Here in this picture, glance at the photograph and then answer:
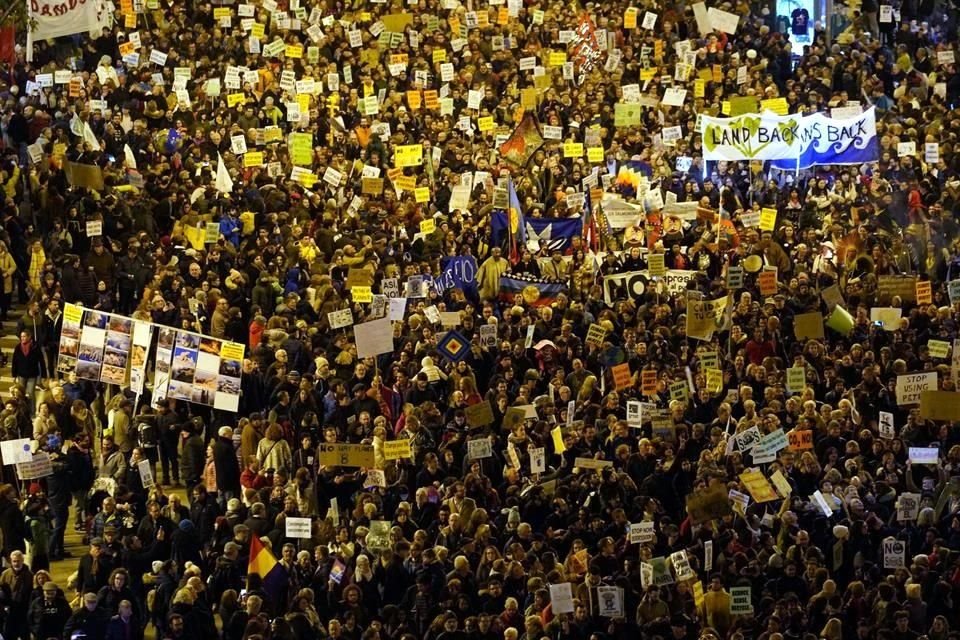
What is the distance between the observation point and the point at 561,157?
1439 inches

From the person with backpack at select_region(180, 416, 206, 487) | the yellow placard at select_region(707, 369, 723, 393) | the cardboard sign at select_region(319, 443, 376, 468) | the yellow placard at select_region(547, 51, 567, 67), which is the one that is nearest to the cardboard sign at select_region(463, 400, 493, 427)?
the cardboard sign at select_region(319, 443, 376, 468)

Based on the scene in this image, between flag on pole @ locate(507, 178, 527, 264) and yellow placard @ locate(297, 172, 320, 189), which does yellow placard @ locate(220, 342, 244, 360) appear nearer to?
flag on pole @ locate(507, 178, 527, 264)

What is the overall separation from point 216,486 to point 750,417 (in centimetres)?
583

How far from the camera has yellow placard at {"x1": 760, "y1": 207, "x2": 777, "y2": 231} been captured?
32594mm

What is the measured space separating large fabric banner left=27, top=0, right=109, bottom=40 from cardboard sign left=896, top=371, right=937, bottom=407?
43.3 ft

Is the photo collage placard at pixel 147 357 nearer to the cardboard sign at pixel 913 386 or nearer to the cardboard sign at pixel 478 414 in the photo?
the cardboard sign at pixel 478 414

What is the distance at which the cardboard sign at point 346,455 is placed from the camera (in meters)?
25.9

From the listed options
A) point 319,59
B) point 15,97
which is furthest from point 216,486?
point 319,59

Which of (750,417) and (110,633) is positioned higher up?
(750,417)

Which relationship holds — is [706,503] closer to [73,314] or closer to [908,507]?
[908,507]

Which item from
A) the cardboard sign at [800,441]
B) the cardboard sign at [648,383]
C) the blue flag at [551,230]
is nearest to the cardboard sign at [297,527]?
the cardboard sign at [648,383]

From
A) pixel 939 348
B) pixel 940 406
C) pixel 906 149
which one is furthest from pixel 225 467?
pixel 906 149

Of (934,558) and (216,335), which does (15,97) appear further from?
(934,558)

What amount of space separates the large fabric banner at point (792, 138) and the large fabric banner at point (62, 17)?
8850mm
